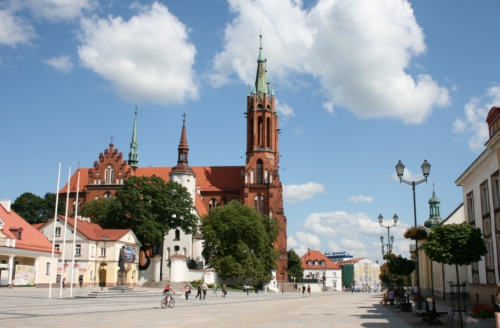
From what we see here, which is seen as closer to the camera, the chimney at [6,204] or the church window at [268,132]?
the chimney at [6,204]

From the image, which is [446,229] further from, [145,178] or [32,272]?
[145,178]

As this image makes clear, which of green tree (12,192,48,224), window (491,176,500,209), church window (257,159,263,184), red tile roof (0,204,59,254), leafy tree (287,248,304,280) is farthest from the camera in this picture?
leafy tree (287,248,304,280)

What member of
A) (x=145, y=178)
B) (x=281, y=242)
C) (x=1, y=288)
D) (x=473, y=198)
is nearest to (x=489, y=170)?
(x=473, y=198)

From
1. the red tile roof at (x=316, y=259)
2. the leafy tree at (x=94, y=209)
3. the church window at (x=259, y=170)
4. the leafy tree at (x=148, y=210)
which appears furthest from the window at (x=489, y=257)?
the red tile roof at (x=316, y=259)

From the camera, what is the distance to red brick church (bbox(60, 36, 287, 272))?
3504 inches

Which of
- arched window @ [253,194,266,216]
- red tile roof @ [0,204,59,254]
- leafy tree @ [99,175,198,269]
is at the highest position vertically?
arched window @ [253,194,266,216]

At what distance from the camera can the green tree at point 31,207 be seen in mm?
85500

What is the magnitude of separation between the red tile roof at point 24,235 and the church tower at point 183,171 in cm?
3162

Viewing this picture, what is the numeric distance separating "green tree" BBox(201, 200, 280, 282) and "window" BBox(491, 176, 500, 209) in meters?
44.1

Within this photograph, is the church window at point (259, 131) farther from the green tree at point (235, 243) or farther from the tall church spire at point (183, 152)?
the green tree at point (235, 243)

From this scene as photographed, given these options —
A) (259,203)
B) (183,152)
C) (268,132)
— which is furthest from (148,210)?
(268,132)

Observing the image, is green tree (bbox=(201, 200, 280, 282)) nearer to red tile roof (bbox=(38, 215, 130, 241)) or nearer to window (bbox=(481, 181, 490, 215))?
red tile roof (bbox=(38, 215, 130, 241))

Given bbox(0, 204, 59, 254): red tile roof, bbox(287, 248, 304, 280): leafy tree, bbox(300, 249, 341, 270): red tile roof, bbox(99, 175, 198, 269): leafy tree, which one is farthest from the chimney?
bbox(300, 249, 341, 270): red tile roof

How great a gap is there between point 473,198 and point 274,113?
6831 cm
